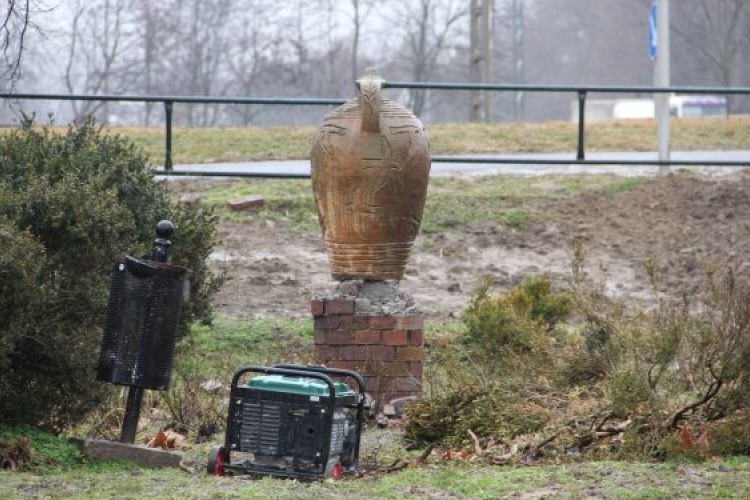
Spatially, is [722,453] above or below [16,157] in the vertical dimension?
below

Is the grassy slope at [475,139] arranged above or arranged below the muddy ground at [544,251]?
above

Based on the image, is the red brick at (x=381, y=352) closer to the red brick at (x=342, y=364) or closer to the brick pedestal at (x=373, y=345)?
the brick pedestal at (x=373, y=345)

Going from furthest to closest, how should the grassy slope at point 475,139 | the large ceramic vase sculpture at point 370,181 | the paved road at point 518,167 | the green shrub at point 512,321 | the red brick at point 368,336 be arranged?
the grassy slope at point 475,139 → the paved road at point 518,167 → the green shrub at point 512,321 → the red brick at point 368,336 → the large ceramic vase sculpture at point 370,181

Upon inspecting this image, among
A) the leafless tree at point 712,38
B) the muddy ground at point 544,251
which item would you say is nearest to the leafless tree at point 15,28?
the muddy ground at point 544,251

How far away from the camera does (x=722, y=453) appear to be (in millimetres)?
7262

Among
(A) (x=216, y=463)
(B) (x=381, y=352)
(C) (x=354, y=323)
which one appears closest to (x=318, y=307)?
(C) (x=354, y=323)

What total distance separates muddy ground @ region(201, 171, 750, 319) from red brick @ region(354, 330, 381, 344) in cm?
294

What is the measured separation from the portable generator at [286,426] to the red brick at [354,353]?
2.13m

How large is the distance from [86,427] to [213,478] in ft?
7.53

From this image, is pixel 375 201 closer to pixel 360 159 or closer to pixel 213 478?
pixel 360 159

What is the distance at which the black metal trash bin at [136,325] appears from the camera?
24.7 feet

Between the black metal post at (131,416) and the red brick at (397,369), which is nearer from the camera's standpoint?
the black metal post at (131,416)

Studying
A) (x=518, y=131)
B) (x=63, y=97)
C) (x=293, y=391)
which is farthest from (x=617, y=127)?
(x=293, y=391)

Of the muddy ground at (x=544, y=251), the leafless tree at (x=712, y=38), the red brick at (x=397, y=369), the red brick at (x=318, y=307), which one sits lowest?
the red brick at (x=397, y=369)
